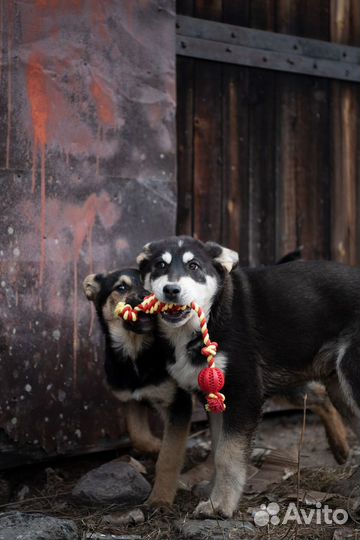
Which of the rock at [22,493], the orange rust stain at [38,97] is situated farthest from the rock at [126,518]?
the orange rust stain at [38,97]

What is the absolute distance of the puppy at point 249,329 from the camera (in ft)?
15.1

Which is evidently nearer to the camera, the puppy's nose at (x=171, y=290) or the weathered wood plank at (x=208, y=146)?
the puppy's nose at (x=171, y=290)

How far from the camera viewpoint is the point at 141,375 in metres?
5.19

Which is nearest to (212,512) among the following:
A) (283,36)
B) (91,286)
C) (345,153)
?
(91,286)

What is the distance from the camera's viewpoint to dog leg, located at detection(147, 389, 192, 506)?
493cm

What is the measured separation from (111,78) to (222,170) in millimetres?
1249

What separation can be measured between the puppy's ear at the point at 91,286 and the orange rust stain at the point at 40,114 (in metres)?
0.30

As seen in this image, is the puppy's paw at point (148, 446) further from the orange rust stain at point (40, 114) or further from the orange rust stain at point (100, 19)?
the orange rust stain at point (100, 19)

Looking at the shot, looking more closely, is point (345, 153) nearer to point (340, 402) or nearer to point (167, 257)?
point (340, 402)

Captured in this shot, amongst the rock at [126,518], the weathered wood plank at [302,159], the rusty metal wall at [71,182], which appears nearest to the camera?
the rock at [126,518]

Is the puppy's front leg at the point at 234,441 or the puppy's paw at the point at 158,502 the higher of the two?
the puppy's front leg at the point at 234,441

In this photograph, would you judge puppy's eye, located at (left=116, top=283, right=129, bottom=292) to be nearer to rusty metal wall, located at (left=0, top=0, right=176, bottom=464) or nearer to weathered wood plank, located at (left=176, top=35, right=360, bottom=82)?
rusty metal wall, located at (left=0, top=0, right=176, bottom=464)

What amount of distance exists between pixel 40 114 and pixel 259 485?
110 inches

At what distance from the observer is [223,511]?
14.9 feet
